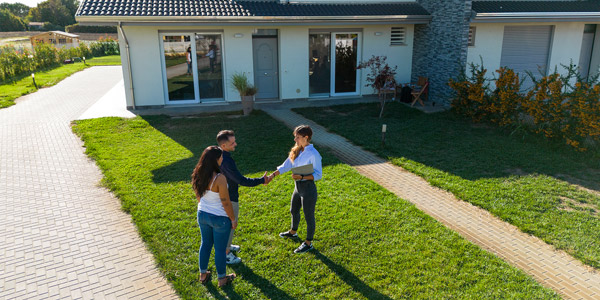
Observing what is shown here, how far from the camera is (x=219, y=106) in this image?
579 inches

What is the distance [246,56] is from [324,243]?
10.4 meters

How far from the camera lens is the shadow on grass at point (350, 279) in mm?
4551

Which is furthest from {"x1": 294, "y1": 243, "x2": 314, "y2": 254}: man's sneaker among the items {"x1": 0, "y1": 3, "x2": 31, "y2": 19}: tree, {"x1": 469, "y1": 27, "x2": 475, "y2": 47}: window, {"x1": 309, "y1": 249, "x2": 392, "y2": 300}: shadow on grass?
{"x1": 0, "y1": 3, "x2": 31, "y2": 19}: tree

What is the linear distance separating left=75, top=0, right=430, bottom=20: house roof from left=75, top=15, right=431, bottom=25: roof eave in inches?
3.5

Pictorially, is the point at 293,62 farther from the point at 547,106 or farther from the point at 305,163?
the point at 305,163

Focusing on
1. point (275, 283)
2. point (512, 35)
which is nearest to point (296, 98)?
point (512, 35)

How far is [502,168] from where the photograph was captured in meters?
8.44

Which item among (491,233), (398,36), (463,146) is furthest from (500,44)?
(491,233)

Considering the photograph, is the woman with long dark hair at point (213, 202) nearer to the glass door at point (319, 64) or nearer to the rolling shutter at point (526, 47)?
the glass door at point (319, 64)

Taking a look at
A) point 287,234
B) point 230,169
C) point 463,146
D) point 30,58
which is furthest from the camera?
point 30,58

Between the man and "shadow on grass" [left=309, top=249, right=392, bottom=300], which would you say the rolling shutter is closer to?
"shadow on grass" [left=309, top=249, right=392, bottom=300]

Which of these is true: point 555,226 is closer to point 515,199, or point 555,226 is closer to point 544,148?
→ point 515,199

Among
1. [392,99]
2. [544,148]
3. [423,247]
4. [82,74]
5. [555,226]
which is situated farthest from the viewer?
[82,74]

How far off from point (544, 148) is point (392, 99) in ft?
21.7
